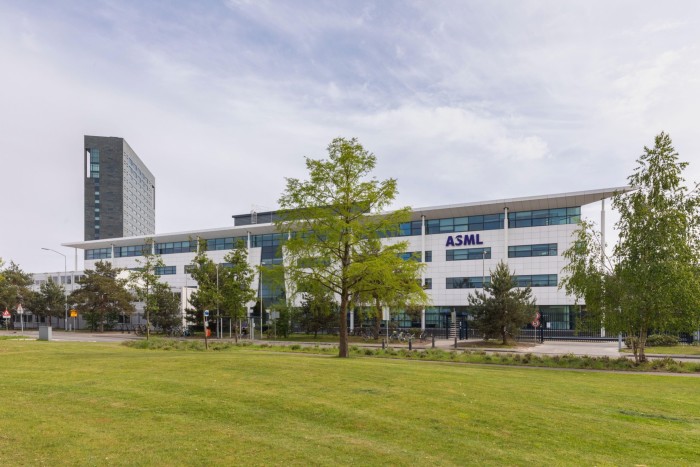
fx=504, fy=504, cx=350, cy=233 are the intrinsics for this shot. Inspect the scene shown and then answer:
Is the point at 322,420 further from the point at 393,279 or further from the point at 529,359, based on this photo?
the point at 529,359

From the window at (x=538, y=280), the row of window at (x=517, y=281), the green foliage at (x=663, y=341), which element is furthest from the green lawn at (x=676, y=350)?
the window at (x=538, y=280)

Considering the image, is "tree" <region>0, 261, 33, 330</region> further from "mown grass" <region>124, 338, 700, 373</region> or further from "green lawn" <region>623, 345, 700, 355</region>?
"green lawn" <region>623, 345, 700, 355</region>

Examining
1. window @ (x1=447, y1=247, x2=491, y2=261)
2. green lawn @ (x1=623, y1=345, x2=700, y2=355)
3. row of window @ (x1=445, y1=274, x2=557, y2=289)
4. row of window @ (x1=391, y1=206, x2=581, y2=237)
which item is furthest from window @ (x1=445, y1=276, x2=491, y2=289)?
green lawn @ (x1=623, y1=345, x2=700, y2=355)

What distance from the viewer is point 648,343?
45438 mm

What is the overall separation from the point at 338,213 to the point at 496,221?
131 ft

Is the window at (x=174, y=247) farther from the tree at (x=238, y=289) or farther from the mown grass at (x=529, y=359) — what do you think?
the mown grass at (x=529, y=359)

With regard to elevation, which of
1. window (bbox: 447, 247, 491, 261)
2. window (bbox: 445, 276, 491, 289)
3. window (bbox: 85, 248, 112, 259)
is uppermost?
window (bbox: 85, 248, 112, 259)

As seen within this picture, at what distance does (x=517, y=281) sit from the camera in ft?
186

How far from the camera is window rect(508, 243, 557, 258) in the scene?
59.6 meters

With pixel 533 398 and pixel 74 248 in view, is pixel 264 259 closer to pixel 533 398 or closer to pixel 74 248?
pixel 74 248

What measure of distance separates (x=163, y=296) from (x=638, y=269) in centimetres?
5302

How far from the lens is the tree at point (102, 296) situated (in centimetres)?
6988

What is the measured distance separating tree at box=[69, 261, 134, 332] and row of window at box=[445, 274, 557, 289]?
44763 mm

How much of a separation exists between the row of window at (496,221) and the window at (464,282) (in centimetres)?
623
